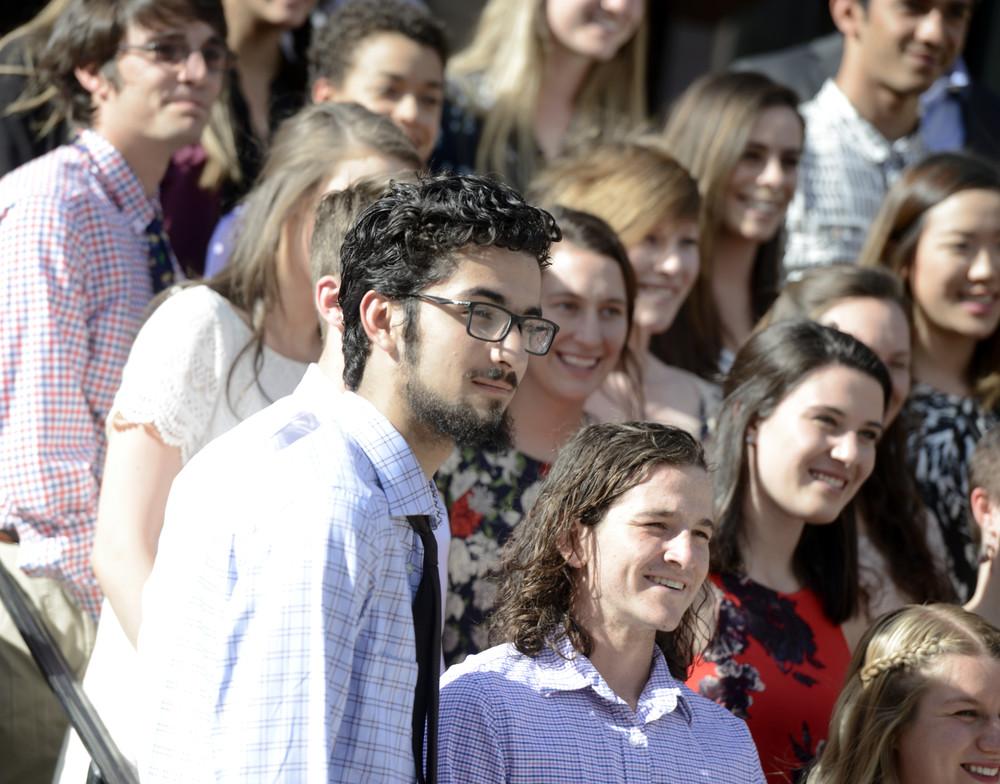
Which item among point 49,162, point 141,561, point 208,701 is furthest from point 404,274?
Answer: point 49,162

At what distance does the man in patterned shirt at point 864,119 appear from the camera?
568 centimetres

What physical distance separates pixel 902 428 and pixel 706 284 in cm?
82

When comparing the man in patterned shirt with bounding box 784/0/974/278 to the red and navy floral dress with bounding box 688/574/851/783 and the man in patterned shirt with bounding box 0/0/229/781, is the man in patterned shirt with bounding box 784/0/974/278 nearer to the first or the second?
the red and navy floral dress with bounding box 688/574/851/783

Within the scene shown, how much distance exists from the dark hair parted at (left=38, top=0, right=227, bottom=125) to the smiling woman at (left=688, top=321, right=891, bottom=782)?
173cm

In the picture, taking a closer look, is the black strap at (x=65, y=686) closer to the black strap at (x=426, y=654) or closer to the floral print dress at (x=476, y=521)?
the black strap at (x=426, y=654)

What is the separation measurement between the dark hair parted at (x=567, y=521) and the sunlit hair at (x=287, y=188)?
2.68 ft

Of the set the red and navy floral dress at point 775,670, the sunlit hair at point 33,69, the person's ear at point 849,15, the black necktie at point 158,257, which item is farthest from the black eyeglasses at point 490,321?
the person's ear at point 849,15

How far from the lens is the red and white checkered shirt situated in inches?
140

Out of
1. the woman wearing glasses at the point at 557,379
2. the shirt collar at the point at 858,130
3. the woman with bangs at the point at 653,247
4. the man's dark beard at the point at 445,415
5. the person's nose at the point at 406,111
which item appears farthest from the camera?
the shirt collar at the point at 858,130

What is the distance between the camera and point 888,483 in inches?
176

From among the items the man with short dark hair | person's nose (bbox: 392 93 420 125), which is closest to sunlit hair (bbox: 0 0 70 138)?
the man with short dark hair

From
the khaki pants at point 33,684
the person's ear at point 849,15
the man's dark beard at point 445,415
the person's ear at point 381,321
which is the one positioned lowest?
the khaki pants at point 33,684

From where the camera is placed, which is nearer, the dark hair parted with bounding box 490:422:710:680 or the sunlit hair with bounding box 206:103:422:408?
the dark hair parted with bounding box 490:422:710:680

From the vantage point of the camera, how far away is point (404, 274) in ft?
8.56
